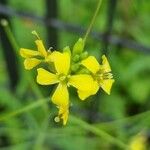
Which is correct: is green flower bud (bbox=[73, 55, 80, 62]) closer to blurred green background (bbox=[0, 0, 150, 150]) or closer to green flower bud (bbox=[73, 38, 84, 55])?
green flower bud (bbox=[73, 38, 84, 55])

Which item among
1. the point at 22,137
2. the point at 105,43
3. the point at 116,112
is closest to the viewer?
the point at 105,43

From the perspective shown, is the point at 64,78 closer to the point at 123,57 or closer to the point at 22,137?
the point at 22,137

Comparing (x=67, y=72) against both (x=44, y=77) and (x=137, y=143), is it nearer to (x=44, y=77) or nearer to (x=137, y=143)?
(x=44, y=77)

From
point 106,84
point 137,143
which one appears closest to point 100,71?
point 106,84

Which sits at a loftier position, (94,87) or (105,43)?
(105,43)

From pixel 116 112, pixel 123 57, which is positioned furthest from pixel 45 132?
pixel 123 57

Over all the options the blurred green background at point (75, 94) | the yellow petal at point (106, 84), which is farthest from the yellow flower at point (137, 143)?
the yellow petal at point (106, 84)

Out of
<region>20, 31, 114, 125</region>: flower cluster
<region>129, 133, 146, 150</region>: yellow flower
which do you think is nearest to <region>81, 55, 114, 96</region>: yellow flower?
<region>20, 31, 114, 125</region>: flower cluster
